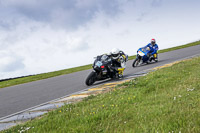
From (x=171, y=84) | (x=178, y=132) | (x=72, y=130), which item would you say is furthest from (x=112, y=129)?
(x=171, y=84)

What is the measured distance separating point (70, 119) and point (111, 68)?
6583mm

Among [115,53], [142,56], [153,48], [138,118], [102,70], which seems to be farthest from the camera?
[153,48]

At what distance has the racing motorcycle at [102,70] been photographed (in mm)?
9984

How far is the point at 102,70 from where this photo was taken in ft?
33.4

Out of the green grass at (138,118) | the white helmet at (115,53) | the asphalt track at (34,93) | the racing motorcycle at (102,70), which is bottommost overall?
the green grass at (138,118)

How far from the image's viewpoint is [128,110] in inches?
165

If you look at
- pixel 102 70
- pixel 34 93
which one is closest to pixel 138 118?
pixel 102 70

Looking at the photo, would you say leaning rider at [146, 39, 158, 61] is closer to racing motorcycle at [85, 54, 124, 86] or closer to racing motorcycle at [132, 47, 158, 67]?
racing motorcycle at [132, 47, 158, 67]

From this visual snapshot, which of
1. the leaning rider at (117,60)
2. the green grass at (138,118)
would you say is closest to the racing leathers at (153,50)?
the leaning rider at (117,60)

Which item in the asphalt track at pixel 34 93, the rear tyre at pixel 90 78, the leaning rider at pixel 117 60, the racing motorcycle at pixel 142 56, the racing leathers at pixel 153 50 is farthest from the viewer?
the racing leathers at pixel 153 50

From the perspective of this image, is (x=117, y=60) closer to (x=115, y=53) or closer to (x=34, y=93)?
(x=115, y=53)

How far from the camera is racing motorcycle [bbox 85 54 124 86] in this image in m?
9.98

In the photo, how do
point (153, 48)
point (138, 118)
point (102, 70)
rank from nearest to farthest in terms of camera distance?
point (138, 118) < point (102, 70) < point (153, 48)

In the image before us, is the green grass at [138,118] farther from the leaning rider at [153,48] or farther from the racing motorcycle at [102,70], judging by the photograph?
the leaning rider at [153,48]
